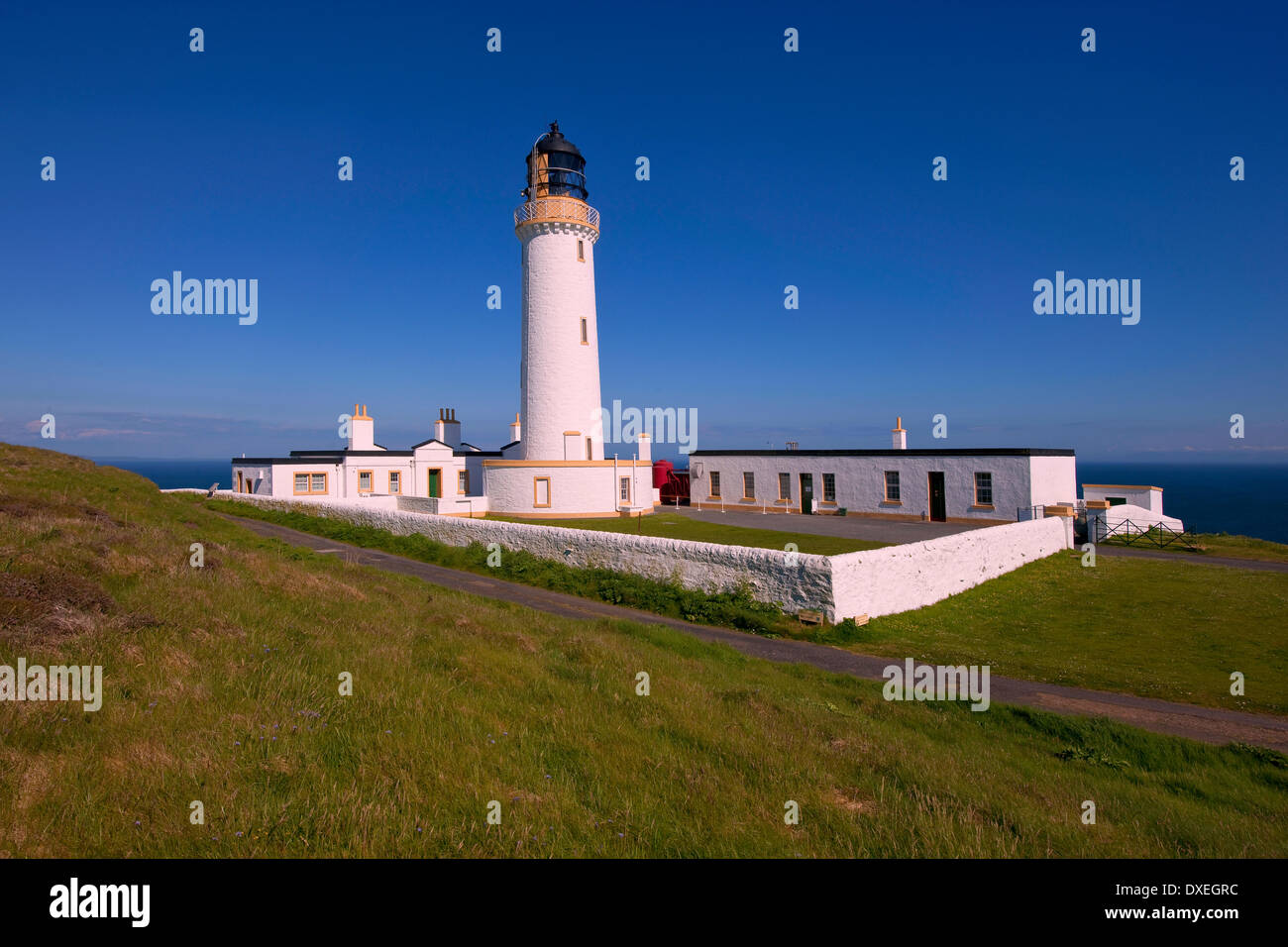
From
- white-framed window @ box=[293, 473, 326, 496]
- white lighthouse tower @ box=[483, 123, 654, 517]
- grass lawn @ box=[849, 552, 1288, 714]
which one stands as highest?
white lighthouse tower @ box=[483, 123, 654, 517]

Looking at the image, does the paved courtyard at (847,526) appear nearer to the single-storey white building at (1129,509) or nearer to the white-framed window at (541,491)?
the single-storey white building at (1129,509)

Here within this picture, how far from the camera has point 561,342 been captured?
105ft

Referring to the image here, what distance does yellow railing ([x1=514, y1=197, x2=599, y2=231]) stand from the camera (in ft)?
104

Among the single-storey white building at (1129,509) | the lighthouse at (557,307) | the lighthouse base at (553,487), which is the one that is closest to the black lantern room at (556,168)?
the lighthouse at (557,307)

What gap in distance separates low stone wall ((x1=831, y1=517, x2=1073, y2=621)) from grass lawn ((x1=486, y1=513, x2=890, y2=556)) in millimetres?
2433

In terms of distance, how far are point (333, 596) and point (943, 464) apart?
2662 centimetres

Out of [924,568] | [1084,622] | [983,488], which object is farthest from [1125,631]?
[983,488]

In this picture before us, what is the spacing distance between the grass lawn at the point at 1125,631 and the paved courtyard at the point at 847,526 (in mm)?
4561

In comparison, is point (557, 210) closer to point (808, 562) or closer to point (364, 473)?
point (364, 473)

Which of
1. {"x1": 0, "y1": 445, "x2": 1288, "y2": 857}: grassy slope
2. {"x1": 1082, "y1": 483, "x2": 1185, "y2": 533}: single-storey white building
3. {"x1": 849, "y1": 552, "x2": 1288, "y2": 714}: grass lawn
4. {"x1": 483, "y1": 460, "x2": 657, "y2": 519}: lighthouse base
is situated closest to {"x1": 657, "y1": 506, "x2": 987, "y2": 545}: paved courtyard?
{"x1": 849, "y1": 552, "x2": 1288, "y2": 714}: grass lawn

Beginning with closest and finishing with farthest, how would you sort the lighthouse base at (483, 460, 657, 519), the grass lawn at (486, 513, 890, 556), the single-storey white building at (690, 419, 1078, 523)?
the grass lawn at (486, 513, 890, 556) < the single-storey white building at (690, 419, 1078, 523) < the lighthouse base at (483, 460, 657, 519)

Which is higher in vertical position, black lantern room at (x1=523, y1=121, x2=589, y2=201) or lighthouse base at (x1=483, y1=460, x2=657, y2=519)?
black lantern room at (x1=523, y1=121, x2=589, y2=201)

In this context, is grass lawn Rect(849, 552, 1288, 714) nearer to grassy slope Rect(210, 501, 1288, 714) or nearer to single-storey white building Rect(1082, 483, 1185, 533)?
grassy slope Rect(210, 501, 1288, 714)

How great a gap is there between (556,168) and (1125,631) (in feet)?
101
